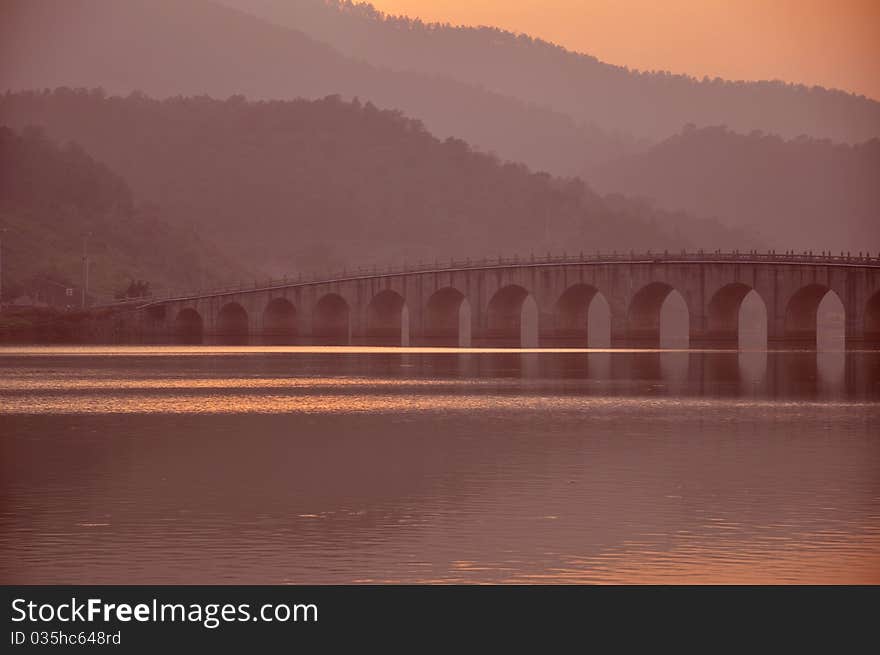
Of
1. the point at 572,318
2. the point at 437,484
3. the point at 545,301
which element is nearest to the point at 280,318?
the point at 545,301

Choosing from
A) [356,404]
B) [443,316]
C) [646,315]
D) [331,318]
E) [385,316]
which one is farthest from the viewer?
[331,318]

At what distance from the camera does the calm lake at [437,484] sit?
27.8 m

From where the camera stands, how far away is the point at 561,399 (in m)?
69.7

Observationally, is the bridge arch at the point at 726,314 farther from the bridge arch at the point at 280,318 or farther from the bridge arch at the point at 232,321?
the bridge arch at the point at 232,321

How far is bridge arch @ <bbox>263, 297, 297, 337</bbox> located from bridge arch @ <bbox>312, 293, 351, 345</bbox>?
10.4 feet

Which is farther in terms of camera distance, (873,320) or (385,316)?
(385,316)

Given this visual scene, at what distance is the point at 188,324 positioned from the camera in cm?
19050

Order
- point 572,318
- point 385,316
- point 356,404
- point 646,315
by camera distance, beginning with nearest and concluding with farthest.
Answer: point 356,404 < point 646,315 < point 572,318 < point 385,316

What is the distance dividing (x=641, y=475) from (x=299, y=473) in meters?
8.84

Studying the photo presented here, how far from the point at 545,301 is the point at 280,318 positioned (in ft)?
118
